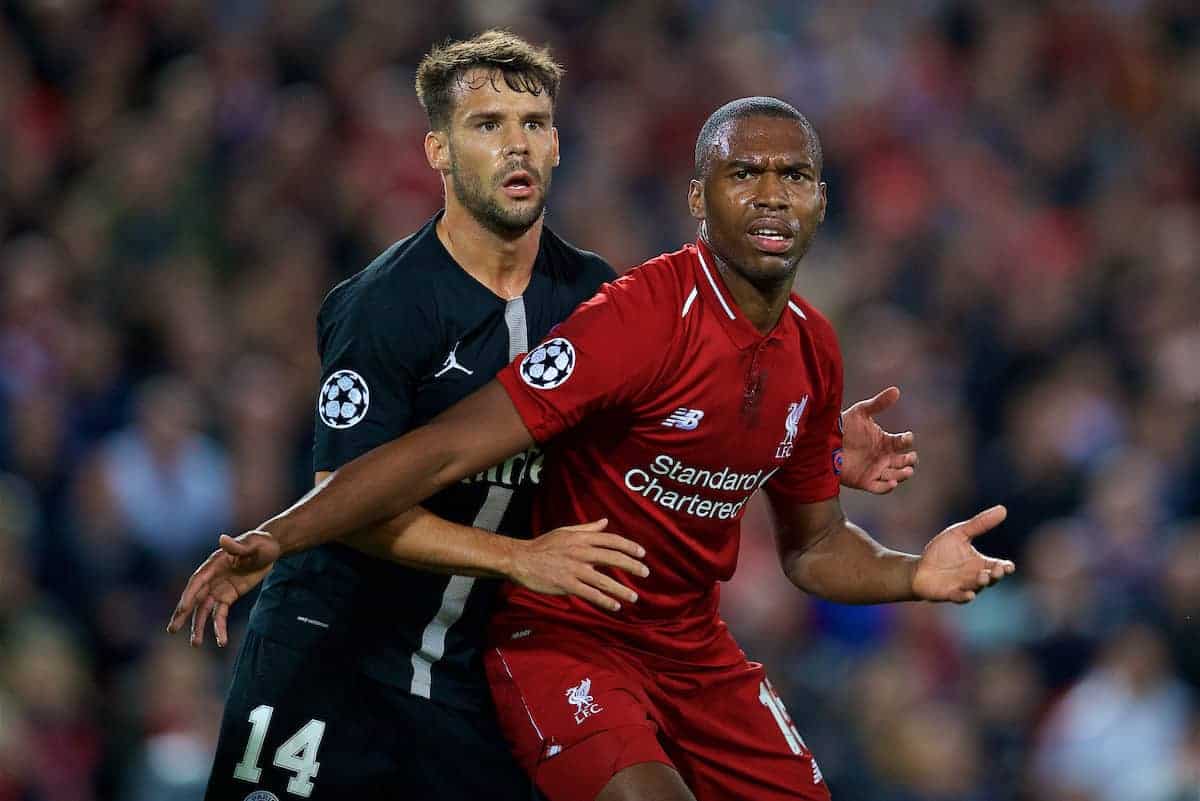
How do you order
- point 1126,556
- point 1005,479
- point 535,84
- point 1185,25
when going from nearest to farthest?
point 535,84
point 1126,556
point 1005,479
point 1185,25

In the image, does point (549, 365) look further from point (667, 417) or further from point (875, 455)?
point (875, 455)

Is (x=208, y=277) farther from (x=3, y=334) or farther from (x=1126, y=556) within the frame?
(x=1126, y=556)

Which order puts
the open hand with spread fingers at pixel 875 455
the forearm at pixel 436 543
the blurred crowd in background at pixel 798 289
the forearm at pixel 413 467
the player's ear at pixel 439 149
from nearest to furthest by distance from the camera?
the forearm at pixel 413 467 → the forearm at pixel 436 543 → the player's ear at pixel 439 149 → the open hand with spread fingers at pixel 875 455 → the blurred crowd in background at pixel 798 289

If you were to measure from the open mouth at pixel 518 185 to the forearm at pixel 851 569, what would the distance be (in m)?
1.22

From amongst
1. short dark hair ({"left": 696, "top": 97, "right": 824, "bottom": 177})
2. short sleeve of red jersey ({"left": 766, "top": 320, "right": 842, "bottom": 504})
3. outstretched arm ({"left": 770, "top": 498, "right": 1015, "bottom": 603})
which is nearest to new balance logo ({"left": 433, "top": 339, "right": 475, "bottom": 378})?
short dark hair ({"left": 696, "top": 97, "right": 824, "bottom": 177})

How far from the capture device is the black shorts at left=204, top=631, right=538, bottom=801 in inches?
180

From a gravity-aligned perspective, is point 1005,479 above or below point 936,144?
below

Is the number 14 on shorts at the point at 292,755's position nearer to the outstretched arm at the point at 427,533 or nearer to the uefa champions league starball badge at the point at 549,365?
the outstretched arm at the point at 427,533

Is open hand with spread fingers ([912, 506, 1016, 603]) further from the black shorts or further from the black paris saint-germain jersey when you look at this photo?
the black shorts

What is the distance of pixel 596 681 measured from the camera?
433 cm

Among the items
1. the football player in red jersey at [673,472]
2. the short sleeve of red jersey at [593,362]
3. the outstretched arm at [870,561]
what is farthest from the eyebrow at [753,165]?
the outstretched arm at [870,561]

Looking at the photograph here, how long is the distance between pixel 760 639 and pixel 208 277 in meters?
3.06

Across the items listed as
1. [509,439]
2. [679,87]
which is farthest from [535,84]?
[679,87]

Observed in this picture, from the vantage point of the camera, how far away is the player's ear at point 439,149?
182 inches
